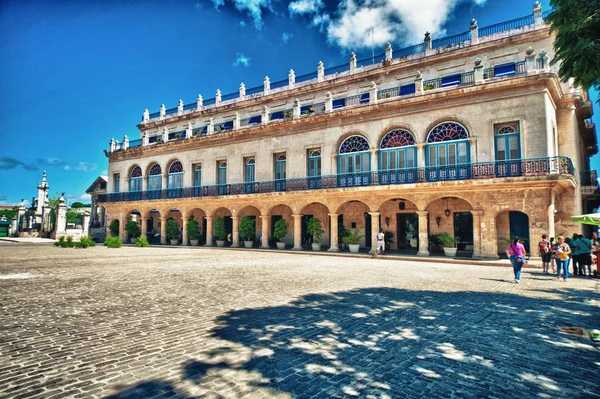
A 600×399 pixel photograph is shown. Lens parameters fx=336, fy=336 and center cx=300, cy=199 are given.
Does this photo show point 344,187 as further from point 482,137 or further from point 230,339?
point 230,339

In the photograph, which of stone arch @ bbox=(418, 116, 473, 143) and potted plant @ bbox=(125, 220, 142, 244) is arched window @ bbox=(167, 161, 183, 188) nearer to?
potted plant @ bbox=(125, 220, 142, 244)

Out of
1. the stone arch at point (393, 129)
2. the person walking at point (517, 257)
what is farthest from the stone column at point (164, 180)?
the person walking at point (517, 257)

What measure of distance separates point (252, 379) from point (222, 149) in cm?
2341

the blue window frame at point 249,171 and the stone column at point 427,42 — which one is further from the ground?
the stone column at point 427,42

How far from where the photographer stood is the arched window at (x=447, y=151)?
1723 centimetres

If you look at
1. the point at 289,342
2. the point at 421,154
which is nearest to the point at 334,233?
the point at 421,154

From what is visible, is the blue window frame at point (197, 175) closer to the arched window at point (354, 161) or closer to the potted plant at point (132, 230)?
the potted plant at point (132, 230)

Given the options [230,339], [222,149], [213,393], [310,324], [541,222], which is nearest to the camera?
[213,393]

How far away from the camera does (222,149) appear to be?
2538 cm

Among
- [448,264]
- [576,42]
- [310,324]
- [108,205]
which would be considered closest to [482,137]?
[448,264]

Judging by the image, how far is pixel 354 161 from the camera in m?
20.3

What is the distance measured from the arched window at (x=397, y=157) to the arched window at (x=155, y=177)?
753 inches

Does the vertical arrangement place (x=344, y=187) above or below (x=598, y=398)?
above

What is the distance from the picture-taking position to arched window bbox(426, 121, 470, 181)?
17.2 metres
